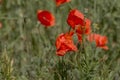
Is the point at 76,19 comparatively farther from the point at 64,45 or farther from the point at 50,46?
the point at 50,46

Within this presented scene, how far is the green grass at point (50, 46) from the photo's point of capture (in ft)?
9.60

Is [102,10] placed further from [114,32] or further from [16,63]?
[16,63]

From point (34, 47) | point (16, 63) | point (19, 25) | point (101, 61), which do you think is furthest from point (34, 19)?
point (101, 61)

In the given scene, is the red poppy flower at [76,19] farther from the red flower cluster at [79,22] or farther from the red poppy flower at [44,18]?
the red poppy flower at [44,18]

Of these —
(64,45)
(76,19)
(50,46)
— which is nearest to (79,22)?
(76,19)

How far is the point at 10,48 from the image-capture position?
3.73m

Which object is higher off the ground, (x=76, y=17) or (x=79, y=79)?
(x=76, y=17)

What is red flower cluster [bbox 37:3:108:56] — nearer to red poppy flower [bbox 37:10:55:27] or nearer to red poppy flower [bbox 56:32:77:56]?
red poppy flower [bbox 56:32:77:56]

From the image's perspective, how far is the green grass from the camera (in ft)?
9.60

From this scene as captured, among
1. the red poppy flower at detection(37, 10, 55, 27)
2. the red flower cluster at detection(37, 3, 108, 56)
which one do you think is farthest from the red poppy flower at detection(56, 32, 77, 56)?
the red poppy flower at detection(37, 10, 55, 27)

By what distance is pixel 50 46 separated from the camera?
12.0 ft

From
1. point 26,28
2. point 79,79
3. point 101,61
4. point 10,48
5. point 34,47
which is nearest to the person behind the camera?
point 79,79

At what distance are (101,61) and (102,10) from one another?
3.24ft

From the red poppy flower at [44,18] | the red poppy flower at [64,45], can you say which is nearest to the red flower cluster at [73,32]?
the red poppy flower at [64,45]
